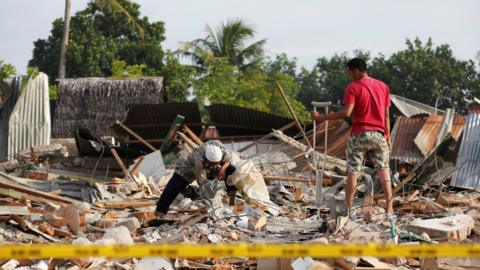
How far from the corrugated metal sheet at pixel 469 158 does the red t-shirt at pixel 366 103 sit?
4.85 metres

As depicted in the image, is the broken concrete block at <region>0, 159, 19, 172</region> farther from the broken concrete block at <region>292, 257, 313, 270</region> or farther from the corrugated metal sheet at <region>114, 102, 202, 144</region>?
the broken concrete block at <region>292, 257, 313, 270</region>

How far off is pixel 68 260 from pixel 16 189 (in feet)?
12.5

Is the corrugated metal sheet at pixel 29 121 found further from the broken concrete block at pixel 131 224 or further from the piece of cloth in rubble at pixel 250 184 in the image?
the broken concrete block at pixel 131 224

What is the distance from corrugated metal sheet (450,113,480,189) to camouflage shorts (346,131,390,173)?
15.7 feet

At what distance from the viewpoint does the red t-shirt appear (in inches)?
326

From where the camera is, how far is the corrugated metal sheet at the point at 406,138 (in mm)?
17109

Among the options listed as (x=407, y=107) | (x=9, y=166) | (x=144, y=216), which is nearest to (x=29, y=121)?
(x=9, y=166)

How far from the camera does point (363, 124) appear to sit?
836cm

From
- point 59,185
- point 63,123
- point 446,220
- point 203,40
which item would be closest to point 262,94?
point 203,40

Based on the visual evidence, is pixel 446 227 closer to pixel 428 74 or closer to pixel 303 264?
pixel 303 264

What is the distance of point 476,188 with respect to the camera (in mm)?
12945

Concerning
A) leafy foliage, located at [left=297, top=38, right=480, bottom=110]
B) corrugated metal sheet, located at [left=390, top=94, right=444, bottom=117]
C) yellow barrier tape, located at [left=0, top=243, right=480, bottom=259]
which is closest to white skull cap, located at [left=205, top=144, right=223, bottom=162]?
yellow barrier tape, located at [left=0, top=243, right=480, bottom=259]

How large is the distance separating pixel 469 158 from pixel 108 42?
1012 inches

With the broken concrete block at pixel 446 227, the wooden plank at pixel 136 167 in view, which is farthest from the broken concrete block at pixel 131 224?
the wooden plank at pixel 136 167
